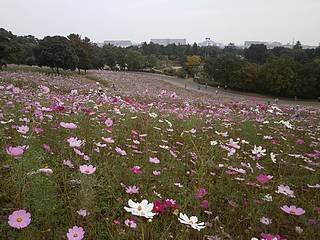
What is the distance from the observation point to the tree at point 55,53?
1255 inches

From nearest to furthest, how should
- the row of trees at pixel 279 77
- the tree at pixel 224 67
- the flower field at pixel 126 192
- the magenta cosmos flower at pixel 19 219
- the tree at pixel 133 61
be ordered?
the magenta cosmos flower at pixel 19 219 → the flower field at pixel 126 192 → the row of trees at pixel 279 77 → the tree at pixel 224 67 → the tree at pixel 133 61

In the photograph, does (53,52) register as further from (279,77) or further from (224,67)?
(279,77)

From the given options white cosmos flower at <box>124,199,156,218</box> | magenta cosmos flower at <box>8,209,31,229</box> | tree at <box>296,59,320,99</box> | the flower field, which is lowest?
tree at <box>296,59,320,99</box>

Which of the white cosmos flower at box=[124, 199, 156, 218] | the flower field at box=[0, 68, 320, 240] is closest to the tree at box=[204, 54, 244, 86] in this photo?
the flower field at box=[0, 68, 320, 240]

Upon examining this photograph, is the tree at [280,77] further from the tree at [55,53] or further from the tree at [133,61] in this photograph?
the tree at [133,61]

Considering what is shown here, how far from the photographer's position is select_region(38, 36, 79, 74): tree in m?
31.9

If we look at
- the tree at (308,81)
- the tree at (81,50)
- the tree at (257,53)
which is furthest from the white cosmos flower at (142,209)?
the tree at (257,53)

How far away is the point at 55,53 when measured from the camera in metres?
31.9

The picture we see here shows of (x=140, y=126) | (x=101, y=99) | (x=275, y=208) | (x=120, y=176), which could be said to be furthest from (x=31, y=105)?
(x=275, y=208)

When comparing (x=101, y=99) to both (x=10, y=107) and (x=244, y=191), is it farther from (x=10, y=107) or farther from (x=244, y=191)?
(x=244, y=191)

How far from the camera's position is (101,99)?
6035 millimetres

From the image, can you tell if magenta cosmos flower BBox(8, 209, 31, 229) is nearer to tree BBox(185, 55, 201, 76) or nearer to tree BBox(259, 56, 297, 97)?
tree BBox(259, 56, 297, 97)

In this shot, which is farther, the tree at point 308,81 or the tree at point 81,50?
the tree at point 308,81

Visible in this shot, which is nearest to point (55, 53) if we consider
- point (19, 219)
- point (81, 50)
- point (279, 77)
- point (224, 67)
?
point (81, 50)
